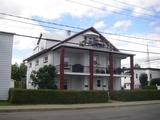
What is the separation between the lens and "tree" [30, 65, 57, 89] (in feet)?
115

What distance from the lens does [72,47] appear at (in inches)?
1469

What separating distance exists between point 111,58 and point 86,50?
4.11 meters

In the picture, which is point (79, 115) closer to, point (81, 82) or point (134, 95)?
point (134, 95)

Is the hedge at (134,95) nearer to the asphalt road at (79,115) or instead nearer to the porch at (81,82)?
the porch at (81,82)

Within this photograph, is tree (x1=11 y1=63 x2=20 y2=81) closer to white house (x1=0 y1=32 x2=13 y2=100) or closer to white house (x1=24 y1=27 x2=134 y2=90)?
white house (x1=24 y1=27 x2=134 y2=90)

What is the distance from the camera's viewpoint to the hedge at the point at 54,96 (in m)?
25.5

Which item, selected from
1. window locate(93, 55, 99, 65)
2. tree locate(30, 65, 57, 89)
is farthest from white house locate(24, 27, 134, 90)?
tree locate(30, 65, 57, 89)

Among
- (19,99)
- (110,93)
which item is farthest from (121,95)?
(19,99)

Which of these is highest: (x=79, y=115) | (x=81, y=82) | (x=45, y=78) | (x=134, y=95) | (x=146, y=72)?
(x=146, y=72)

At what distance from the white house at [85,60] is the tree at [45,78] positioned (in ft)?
3.28

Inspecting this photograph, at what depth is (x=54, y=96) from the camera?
27.7 m

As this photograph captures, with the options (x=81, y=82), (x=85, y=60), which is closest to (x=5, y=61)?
(x=85, y=60)

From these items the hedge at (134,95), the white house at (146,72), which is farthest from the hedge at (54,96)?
the white house at (146,72)

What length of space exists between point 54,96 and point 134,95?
12725 mm
